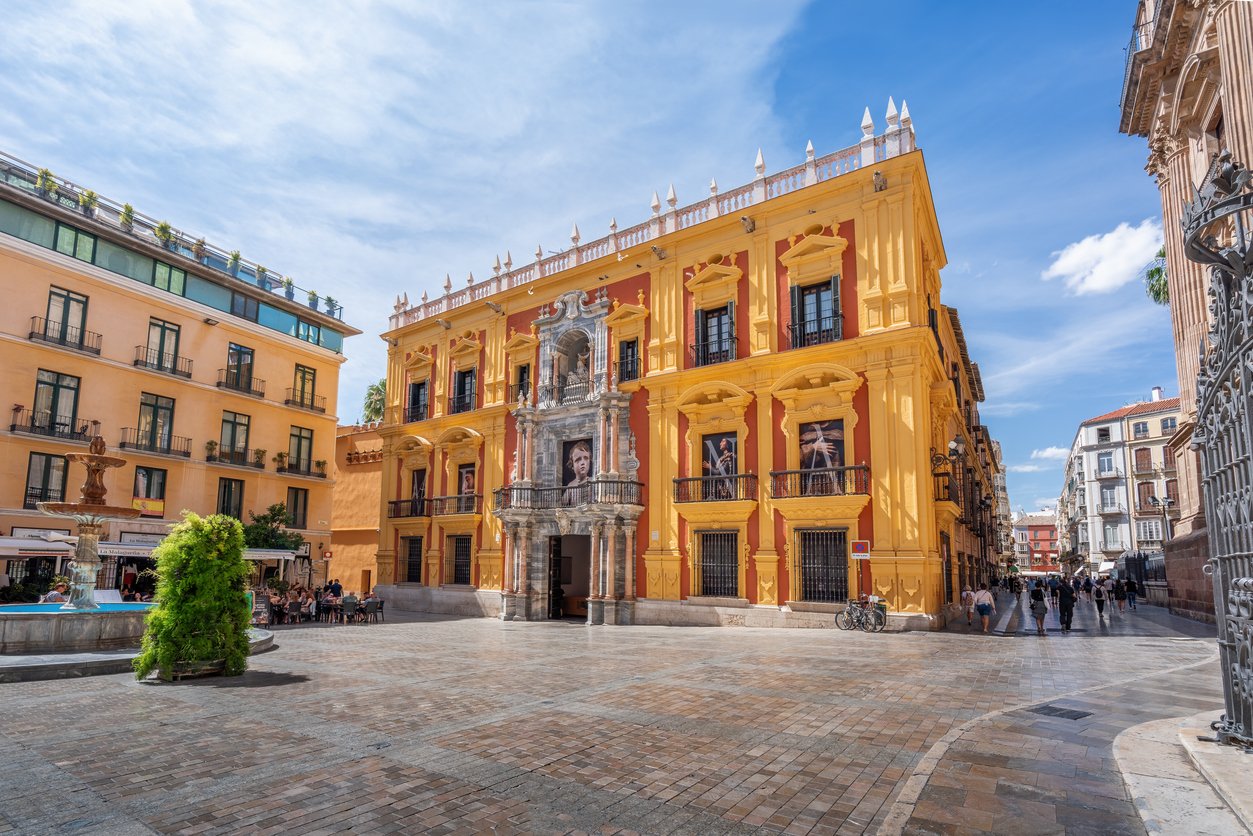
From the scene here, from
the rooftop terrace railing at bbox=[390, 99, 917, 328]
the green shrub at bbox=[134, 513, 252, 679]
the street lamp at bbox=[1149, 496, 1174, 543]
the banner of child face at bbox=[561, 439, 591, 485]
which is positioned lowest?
the green shrub at bbox=[134, 513, 252, 679]

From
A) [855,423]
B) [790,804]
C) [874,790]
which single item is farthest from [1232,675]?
[855,423]

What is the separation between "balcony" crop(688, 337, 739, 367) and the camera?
2219cm

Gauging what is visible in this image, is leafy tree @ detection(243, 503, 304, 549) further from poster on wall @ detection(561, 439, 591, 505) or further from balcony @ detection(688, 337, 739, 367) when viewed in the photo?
balcony @ detection(688, 337, 739, 367)

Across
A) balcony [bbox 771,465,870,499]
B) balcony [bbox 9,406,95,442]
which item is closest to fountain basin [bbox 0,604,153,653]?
balcony [bbox 9,406,95,442]

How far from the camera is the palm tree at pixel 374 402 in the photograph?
142 ft

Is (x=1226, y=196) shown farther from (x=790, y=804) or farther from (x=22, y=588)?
(x=22, y=588)

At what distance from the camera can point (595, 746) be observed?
260 inches

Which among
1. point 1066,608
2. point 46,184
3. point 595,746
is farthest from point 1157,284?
point 46,184

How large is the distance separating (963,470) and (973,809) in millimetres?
25623

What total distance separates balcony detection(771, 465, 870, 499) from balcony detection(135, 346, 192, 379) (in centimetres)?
2381

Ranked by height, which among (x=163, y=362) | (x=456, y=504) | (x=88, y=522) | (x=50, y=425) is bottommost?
(x=88, y=522)

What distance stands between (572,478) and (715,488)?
588cm

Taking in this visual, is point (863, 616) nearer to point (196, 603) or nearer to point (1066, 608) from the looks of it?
point (1066, 608)

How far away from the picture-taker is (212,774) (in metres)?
5.69
